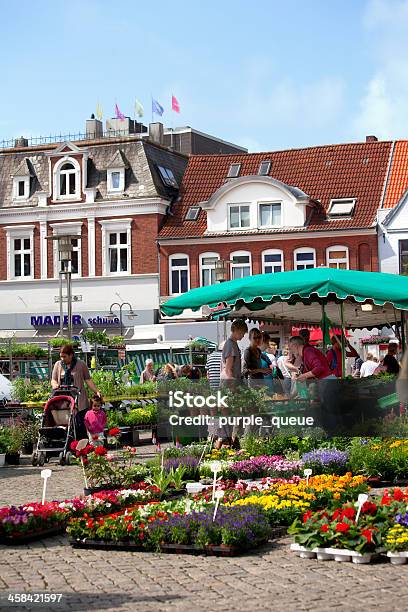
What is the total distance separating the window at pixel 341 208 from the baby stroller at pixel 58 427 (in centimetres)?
3779

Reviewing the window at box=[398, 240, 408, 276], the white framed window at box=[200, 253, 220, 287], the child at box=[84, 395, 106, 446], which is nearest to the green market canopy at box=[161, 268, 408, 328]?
the child at box=[84, 395, 106, 446]

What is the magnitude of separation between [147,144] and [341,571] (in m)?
50.7

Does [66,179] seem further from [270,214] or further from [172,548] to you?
[172,548]

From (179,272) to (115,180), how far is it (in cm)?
559

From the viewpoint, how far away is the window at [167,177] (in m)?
59.8

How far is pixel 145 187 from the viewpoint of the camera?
57.9 meters

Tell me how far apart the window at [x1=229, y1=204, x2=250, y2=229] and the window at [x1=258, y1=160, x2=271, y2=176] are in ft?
8.87

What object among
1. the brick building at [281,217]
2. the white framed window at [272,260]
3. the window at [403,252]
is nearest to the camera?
the window at [403,252]

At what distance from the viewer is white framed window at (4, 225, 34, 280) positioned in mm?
60406

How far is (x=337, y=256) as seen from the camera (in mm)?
55062

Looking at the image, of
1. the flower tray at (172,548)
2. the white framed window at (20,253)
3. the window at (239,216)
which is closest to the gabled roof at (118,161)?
the white framed window at (20,253)

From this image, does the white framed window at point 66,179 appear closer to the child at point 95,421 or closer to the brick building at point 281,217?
the brick building at point 281,217

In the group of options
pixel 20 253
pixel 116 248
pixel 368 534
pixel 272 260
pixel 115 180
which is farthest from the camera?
pixel 20 253

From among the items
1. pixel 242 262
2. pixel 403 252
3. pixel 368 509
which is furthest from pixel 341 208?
pixel 368 509
